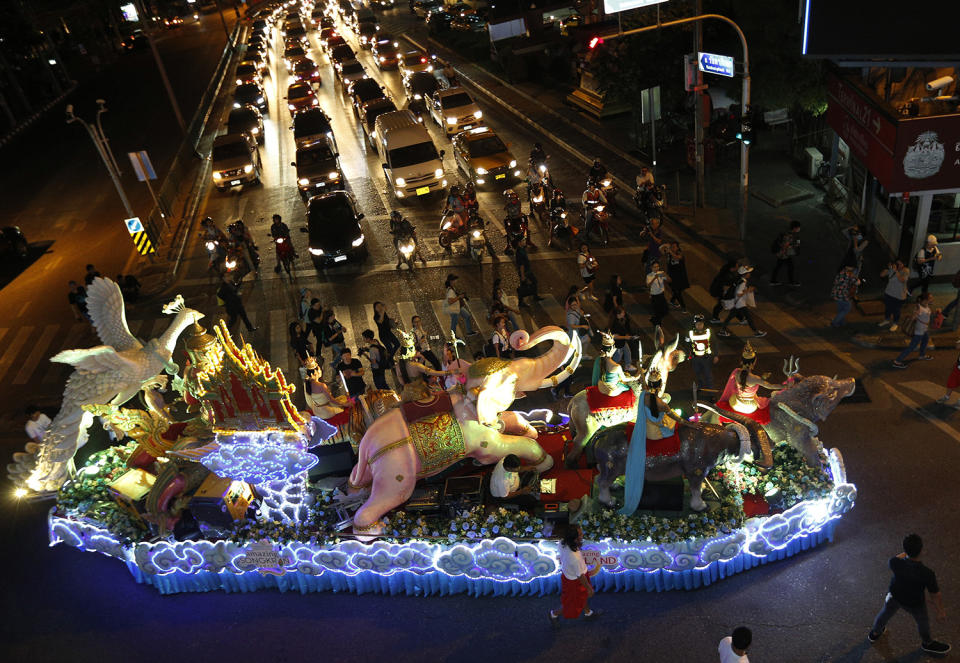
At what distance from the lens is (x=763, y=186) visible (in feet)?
69.3

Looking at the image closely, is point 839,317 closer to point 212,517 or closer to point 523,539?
point 523,539

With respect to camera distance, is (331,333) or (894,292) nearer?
(894,292)

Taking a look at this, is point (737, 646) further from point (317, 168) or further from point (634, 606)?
point (317, 168)

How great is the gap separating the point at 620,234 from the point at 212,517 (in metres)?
13.2

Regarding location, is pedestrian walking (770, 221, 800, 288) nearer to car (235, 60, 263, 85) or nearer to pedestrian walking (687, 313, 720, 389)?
pedestrian walking (687, 313, 720, 389)

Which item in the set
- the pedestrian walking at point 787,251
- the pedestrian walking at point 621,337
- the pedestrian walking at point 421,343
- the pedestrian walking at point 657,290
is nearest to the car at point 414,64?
the pedestrian walking at point 787,251

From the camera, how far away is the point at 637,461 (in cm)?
919

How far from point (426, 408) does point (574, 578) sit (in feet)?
9.66

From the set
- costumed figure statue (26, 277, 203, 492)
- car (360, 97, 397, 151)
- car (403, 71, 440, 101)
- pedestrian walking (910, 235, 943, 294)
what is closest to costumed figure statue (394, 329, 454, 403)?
costumed figure statue (26, 277, 203, 492)

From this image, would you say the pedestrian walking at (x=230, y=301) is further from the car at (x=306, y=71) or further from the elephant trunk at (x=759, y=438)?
the car at (x=306, y=71)

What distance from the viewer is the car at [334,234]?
65.0 feet

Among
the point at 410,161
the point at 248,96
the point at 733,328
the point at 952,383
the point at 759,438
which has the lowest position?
the point at 733,328

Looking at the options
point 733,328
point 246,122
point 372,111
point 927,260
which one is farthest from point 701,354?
point 246,122

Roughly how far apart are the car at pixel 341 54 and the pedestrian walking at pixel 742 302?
33360 mm
